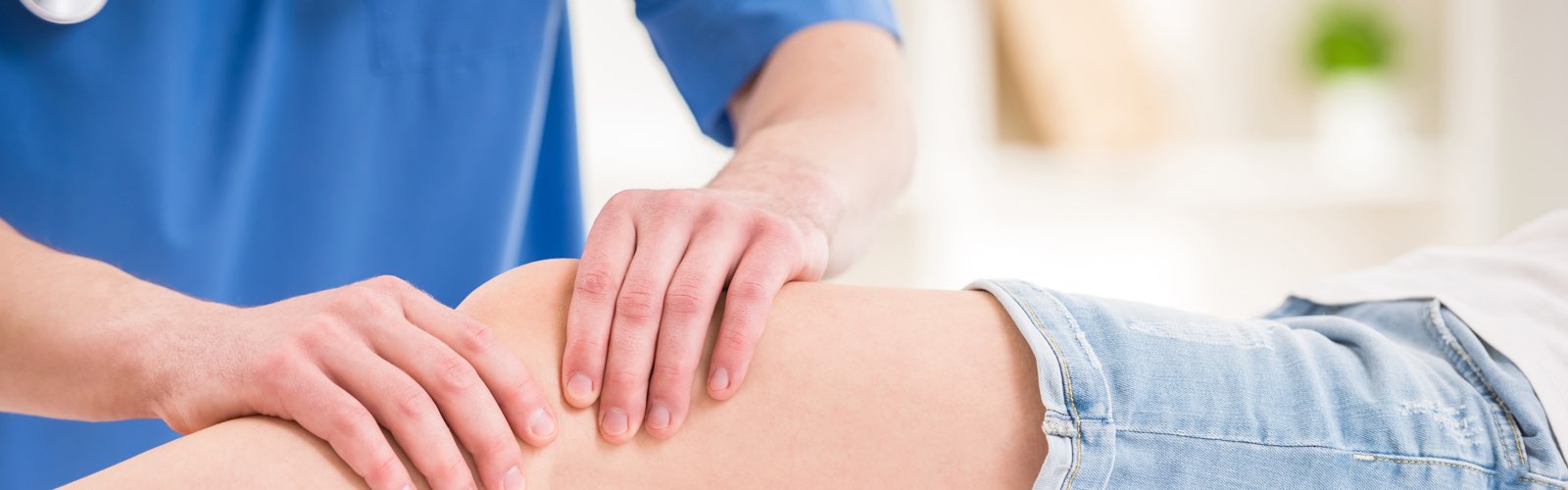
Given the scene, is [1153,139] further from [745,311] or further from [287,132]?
[745,311]

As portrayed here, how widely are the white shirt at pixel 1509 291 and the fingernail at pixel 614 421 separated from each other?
479mm

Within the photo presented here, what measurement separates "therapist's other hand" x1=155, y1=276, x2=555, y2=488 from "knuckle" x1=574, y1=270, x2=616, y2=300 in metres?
0.06

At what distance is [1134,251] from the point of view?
2426mm

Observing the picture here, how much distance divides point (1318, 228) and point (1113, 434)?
2123 mm

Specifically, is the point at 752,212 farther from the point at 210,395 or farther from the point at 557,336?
the point at 210,395

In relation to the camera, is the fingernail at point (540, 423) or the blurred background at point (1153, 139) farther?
the blurred background at point (1153, 139)

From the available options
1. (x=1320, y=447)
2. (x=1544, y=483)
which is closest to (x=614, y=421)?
(x=1320, y=447)

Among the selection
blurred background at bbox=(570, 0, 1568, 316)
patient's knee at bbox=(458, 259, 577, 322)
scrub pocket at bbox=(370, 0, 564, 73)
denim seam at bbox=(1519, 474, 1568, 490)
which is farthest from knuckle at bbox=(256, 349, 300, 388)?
blurred background at bbox=(570, 0, 1568, 316)

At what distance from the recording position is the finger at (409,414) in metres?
0.56

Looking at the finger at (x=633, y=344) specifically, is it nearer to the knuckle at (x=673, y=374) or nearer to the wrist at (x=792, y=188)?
the knuckle at (x=673, y=374)

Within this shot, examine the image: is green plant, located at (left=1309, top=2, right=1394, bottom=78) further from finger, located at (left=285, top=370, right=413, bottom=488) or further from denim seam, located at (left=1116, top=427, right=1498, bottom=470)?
finger, located at (left=285, top=370, right=413, bottom=488)

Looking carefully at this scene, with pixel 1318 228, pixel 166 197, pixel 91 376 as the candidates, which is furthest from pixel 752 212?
pixel 1318 228

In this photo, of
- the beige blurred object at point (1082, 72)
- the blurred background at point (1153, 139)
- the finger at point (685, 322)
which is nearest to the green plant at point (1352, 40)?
the blurred background at point (1153, 139)

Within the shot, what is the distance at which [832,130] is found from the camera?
0.97 m
